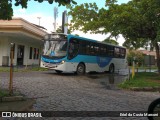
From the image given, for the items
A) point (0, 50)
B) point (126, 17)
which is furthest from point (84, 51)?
point (0, 50)

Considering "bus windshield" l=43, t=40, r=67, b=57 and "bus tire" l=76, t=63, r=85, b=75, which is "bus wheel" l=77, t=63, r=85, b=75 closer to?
"bus tire" l=76, t=63, r=85, b=75

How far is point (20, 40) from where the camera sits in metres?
34.5

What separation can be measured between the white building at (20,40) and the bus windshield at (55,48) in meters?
5.95

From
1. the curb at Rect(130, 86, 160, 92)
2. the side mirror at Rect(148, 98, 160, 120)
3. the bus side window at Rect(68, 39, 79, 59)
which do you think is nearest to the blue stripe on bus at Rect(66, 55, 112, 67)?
the bus side window at Rect(68, 39, 79, 59)

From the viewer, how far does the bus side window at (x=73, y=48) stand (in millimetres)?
21288

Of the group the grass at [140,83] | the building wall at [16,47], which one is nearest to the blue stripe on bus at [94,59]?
the grass at [140,83]

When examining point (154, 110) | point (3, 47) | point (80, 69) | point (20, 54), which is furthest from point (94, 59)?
point (154, 110)

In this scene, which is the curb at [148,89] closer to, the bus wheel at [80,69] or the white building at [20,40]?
the bus wheel at [80,69]

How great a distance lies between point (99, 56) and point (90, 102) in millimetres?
15894

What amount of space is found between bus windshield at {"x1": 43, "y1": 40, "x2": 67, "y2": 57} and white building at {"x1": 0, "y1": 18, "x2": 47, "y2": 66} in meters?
5.95

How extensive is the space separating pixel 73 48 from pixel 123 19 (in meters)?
4.52

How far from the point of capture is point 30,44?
38.3m

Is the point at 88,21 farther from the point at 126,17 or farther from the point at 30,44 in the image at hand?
the point at 30,44

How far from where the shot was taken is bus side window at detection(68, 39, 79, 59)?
69.8ft
